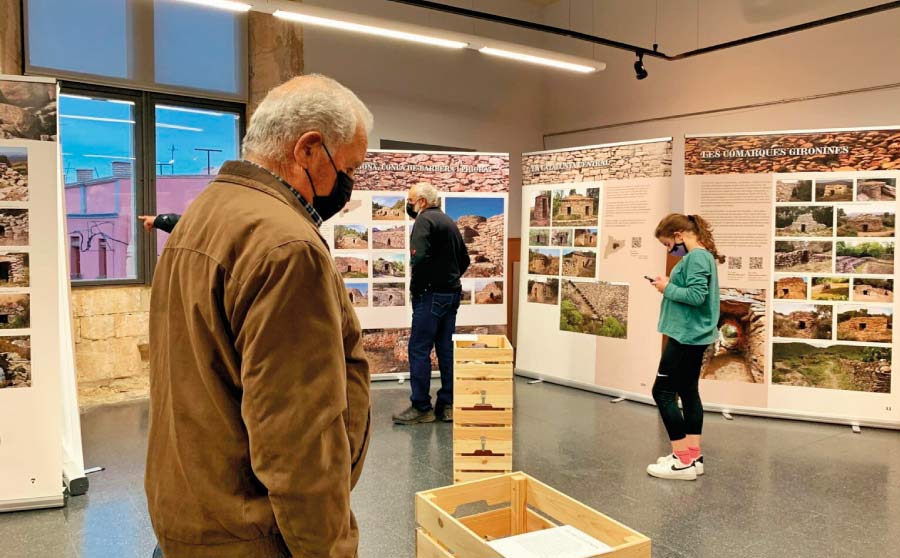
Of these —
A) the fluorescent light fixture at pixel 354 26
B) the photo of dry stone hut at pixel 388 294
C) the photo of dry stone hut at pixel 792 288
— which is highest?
the fluorescent light fixture at pixel 354 26

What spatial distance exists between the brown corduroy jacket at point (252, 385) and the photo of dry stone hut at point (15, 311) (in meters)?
2.77

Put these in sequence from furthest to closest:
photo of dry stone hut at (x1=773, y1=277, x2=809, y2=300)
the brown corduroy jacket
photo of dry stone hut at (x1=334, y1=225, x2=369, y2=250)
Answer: photo of dry stone hut at (x1=334, y1=225, x2=369, y2=250) < photo of dry stone hut at (x1=773, y1=277, x2=809, y2=300) < the brown corduroy jacket

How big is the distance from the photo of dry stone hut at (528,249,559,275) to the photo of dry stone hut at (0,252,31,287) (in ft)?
15.0

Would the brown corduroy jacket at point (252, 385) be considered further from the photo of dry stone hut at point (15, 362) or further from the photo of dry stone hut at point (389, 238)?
the photo of dry stone hut at point (389, 238)

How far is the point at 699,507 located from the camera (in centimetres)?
370

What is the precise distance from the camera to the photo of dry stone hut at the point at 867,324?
5273 millimetres

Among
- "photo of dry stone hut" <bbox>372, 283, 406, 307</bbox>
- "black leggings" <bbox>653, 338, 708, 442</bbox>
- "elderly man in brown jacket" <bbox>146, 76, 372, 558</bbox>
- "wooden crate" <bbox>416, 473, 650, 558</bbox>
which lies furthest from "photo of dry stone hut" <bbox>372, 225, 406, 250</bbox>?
"elderly man in brown jacket" <bbox>146, 76, 372, 558</bbox>

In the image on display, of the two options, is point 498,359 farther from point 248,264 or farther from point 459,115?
point 459,115

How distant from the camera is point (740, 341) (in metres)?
5.61

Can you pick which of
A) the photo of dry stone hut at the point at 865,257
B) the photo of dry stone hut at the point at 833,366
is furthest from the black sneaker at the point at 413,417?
the photo of dry stone hut at the point at 865,257

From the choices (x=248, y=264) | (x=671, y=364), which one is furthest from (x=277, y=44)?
(x=248, y=264)

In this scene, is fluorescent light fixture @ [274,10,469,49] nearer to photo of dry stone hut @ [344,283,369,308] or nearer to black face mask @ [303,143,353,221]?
photo of dry stone hut @ [344,283,369,308]

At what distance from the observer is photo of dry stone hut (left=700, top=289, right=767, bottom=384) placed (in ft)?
18.2

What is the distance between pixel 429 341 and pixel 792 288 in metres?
3.09
